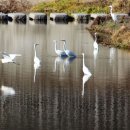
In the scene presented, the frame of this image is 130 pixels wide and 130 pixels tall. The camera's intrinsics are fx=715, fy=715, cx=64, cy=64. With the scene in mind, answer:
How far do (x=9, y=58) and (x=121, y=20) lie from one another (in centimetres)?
2058

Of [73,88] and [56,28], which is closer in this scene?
[73,88]

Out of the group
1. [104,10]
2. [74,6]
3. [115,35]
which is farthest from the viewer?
[74,6]

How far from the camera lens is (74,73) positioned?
29.4 m

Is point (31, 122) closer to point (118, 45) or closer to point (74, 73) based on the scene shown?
point (74, 73)

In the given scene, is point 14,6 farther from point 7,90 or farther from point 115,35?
point 7,90

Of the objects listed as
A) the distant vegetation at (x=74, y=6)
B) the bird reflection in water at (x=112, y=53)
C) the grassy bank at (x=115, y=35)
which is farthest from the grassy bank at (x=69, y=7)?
the bird reflection in water at (x=112, y=53)

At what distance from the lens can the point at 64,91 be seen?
25109 mm

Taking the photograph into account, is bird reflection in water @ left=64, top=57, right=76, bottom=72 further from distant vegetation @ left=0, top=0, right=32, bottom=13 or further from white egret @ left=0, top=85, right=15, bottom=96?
distant vegetation @ left=0, top=0, right=32, bottom=13

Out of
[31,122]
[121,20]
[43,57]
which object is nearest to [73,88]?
[31,122]

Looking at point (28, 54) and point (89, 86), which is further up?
point (28, 54)

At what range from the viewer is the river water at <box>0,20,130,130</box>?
66.8 ft

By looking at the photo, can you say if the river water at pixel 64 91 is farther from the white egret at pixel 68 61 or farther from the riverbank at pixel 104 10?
the riverbank at pixel 104 10

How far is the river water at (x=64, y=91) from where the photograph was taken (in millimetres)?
20375

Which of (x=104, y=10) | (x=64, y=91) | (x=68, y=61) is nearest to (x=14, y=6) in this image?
(x=104, y=10)
